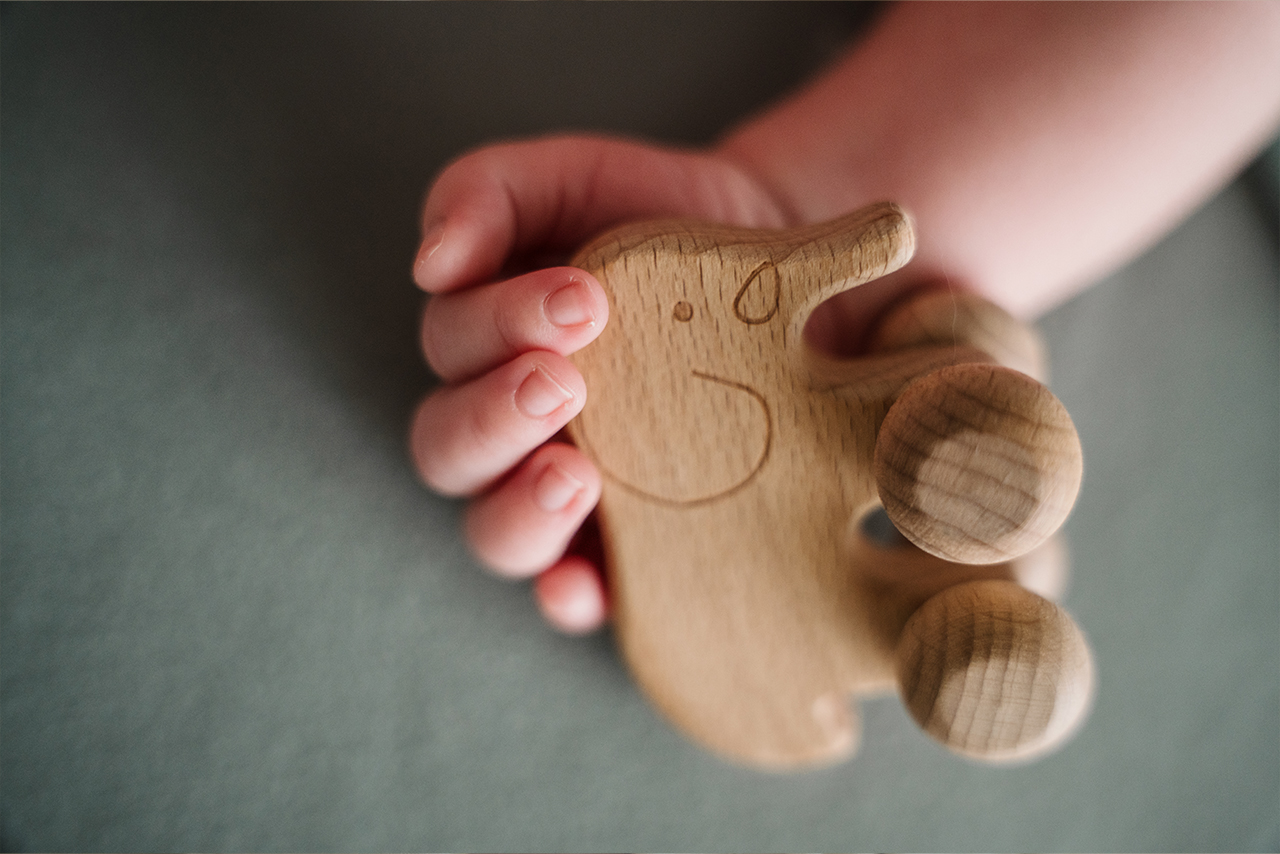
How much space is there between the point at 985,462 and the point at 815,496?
94 millimetres

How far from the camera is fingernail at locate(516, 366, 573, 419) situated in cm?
34

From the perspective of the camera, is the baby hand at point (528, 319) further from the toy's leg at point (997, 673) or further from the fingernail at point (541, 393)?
the toy's leg at point (997, 673)

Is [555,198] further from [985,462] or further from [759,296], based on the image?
[985,462]

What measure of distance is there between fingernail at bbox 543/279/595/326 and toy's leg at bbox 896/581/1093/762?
0.63ft

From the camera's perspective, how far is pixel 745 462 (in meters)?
0.36

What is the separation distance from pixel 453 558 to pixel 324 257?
0.20 meters

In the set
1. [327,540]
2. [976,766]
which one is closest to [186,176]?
[327,540]

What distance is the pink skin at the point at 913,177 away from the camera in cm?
40

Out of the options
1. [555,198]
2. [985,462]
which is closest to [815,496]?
[985,462]

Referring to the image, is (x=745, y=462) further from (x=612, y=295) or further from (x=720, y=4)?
(x=720, y=4)

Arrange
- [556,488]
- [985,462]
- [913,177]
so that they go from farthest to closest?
[913,177]
[556,488]
[985,462]

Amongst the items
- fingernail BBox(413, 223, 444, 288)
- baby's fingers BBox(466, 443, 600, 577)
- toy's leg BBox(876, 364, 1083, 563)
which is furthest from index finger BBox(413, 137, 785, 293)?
toy's leg BBox(876, 364, 1083, 563)

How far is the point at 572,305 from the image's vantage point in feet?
1.07

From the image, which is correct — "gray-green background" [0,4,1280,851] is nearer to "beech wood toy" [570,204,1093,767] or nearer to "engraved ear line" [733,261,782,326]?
"beech wood toy" [570,204,1093,767]
